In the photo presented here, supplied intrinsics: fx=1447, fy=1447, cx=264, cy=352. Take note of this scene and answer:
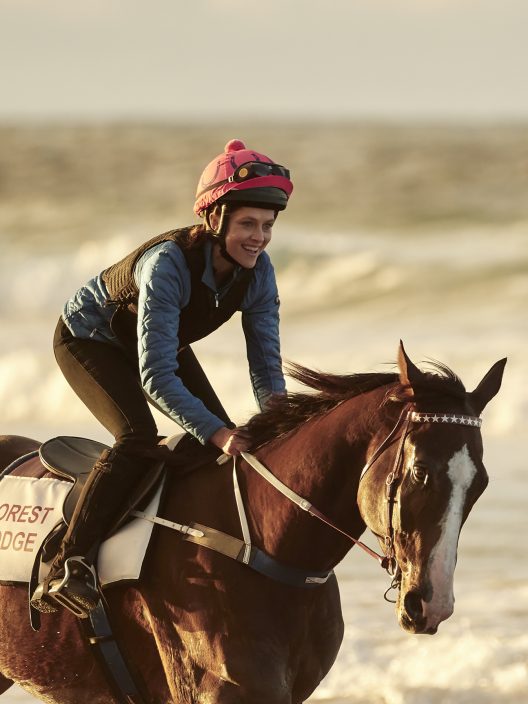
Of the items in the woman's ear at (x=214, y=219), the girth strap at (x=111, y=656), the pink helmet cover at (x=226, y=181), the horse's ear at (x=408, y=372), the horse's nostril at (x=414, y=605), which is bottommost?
the girth strap at (x=111, y=656)

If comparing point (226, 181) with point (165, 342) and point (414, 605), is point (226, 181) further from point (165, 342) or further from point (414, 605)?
point (414, 605)

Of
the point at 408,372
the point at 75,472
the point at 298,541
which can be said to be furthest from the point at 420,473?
the point at 75,472

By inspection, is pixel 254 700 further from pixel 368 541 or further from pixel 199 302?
pixel 368 541

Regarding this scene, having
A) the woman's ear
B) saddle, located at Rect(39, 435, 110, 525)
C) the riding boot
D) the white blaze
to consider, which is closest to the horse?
the white blaze

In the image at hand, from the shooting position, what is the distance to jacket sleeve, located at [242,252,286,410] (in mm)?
4863

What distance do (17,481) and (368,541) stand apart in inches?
209

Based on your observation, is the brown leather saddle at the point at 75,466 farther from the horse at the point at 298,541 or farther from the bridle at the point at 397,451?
the bridle at the point at 397,451

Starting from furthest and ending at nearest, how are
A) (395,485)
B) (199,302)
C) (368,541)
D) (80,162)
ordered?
(80,162) → (368,541) → (199,302) → (395,485)

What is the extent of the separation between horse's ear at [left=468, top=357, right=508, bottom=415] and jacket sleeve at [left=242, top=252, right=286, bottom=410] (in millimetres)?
917

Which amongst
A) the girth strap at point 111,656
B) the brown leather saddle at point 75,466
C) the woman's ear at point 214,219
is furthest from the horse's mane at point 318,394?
the girth strap at point 111,656

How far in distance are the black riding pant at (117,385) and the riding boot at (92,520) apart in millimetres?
68

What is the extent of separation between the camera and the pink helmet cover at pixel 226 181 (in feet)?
14.8

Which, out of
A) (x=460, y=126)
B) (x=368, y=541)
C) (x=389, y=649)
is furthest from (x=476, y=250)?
(x=389, y=649)

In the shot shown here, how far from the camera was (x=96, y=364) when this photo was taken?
15.8 feet
